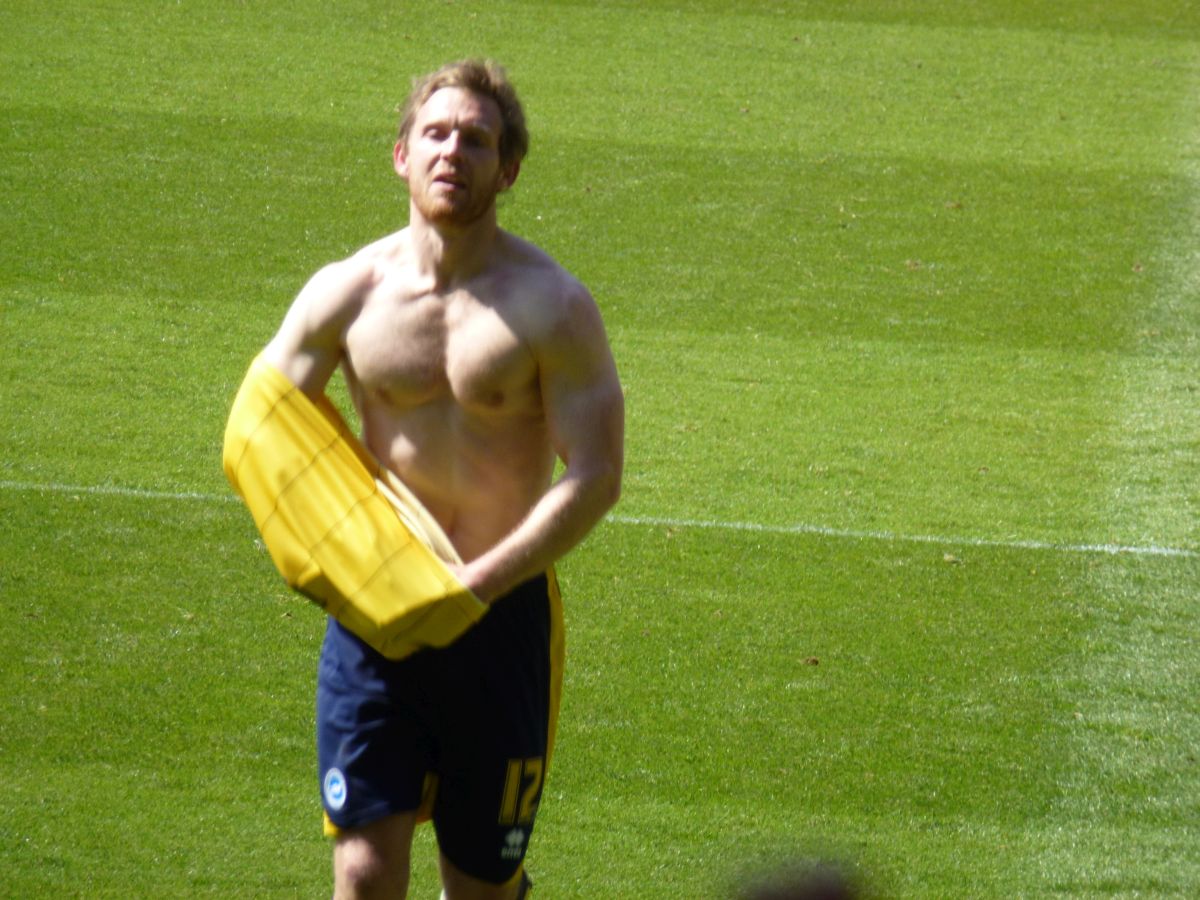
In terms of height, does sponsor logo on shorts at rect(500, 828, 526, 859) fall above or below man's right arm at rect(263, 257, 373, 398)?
below

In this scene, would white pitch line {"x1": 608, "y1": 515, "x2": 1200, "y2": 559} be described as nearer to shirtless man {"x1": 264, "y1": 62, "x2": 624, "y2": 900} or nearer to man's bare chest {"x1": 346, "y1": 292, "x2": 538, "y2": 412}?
shirtless man {"x1": 264, "y1": 62, "x2": 624, "y2": 900}

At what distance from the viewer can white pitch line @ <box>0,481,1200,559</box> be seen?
20.3 feet

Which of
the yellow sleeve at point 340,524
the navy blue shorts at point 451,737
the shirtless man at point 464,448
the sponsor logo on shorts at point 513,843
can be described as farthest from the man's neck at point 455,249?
the sponsor logo on shorts at point 513,843

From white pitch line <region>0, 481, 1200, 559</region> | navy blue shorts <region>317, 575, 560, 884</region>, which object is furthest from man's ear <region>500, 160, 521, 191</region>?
white pitch line <region>0, 481, 1200, 559</region>

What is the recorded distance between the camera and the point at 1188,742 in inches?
197

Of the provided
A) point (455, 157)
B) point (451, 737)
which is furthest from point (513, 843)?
point (455, 157)

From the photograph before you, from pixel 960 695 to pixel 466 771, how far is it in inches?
92.2

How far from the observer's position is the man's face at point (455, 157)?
312 cm

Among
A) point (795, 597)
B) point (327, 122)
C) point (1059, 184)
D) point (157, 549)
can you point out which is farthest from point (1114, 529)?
point (327, 122)

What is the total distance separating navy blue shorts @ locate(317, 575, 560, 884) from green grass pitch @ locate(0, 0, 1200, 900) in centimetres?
97

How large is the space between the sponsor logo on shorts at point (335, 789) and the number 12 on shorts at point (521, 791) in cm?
31

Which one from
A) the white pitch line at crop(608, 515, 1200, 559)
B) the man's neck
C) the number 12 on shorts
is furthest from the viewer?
the white pitch line at crop(608, 515, 1200, 559)

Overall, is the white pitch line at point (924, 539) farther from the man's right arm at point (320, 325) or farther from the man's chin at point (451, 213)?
the man's chin at point (451, 213)

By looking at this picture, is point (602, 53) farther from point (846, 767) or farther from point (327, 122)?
point (846, 767)
